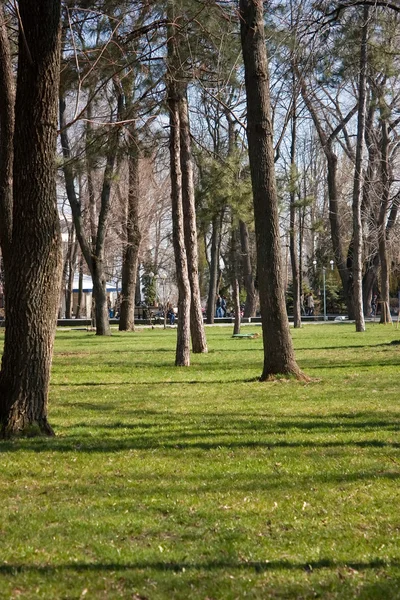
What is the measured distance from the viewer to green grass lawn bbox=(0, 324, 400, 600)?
4.45m

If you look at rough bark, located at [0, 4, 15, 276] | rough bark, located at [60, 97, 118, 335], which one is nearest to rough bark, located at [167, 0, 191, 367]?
rough bark, located at [0, 4, 15, 276]

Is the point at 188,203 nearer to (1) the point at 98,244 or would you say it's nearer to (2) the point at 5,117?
(2) the point at 5,117

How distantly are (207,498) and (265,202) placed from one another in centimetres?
834

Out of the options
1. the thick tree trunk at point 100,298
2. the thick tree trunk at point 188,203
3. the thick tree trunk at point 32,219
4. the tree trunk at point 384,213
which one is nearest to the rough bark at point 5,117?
the thick tree trunk at point 32,219

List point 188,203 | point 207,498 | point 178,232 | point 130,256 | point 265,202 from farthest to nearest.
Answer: point 130,256, point 188,203, point 178,232, point 265,202, point 207,498

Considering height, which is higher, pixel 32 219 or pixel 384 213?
pixel 384 213

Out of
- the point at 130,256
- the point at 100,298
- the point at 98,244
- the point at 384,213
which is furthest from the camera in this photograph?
the point at 384,213

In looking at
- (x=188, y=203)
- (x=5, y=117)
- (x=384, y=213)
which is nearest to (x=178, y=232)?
(x=188, y=203)

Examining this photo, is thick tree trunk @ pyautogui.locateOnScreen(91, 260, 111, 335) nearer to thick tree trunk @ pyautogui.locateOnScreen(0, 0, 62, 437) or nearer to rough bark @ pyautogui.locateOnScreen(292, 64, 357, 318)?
rough bark @ pyautogui.locateOnScreen(292, 64, 357, 318)

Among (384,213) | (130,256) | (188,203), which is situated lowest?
(188,203)

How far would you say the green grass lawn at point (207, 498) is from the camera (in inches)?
175

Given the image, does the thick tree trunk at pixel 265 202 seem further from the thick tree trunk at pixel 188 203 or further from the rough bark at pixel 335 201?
the rough bark at pixel 335 201

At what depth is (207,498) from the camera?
6137mm

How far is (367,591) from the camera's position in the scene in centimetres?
425
